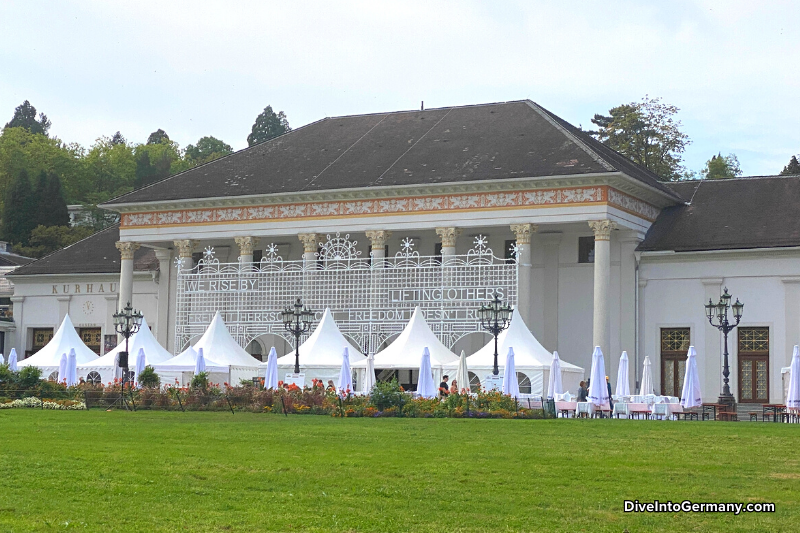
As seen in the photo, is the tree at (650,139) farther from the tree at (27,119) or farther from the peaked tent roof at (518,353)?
the tree at (27,119)

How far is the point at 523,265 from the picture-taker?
46594 millimetres

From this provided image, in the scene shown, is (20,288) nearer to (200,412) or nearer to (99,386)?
(99,386)

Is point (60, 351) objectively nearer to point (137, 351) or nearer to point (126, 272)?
point (137, 351)

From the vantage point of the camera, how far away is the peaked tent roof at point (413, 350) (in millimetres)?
40844

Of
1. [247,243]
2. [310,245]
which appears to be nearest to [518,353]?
[310,245]

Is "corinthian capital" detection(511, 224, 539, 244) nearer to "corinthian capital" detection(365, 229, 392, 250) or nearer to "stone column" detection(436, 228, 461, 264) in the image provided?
"stone column" detection(436, 228, 461, 264)

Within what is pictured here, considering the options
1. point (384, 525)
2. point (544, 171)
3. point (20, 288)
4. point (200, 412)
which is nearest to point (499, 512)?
point (384, 525)

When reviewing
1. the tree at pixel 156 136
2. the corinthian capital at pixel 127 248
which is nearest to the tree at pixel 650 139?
the corinthian capital at pixel 127 248

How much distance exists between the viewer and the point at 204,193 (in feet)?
172

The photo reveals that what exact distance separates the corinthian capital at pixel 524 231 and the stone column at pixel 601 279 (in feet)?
7.39

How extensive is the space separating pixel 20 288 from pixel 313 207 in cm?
1929

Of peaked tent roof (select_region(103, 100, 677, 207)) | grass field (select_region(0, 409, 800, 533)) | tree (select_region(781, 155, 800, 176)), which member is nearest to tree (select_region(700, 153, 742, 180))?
tree (select_region(781, 155, 800, 176))

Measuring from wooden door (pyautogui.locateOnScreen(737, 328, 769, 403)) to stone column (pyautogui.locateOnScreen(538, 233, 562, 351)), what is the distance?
737 centimetres

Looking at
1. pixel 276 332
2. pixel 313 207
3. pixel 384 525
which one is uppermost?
pixel 313 207
